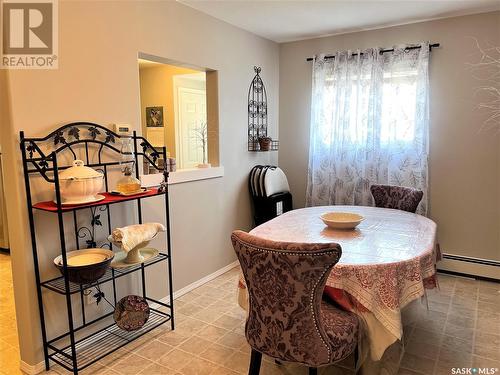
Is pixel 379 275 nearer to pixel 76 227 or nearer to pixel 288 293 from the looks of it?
pixel 288 293

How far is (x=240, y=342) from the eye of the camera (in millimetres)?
2492

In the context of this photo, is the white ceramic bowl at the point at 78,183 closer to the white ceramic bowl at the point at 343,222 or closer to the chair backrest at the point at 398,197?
the white ceramic bowl at the point at 343,222

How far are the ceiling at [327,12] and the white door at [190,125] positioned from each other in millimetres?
1732

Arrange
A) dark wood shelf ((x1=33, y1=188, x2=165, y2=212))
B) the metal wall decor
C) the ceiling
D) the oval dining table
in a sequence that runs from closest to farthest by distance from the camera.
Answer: the oval dining table, dark wood shelf ((x1=33, y1=188, x2=165, y2=212)), the ceiling, the metal wall decor

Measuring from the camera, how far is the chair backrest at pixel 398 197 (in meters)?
3.16

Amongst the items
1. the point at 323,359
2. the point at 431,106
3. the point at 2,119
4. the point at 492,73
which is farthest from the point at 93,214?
the point at 492,73

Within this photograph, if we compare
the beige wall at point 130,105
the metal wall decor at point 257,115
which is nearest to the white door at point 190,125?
the metal wall decor at point 257,115

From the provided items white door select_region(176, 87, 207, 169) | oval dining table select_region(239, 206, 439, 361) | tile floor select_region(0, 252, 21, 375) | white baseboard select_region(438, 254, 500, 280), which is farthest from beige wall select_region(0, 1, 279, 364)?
white baseboard select_region(438, 254, 500, 280)

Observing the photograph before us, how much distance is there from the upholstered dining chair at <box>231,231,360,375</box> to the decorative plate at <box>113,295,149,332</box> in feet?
3.39

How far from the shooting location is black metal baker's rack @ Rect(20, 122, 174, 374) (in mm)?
2006

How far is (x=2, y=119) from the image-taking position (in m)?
2.03

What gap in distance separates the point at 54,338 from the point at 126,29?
2080 mm

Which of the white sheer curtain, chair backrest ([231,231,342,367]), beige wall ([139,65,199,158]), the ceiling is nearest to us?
chair backrest ([231,231,342,367])

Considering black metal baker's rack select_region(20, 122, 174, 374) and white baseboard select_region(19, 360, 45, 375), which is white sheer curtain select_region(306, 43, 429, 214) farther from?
white baseboard select_region(19, 360, 45, 375)
